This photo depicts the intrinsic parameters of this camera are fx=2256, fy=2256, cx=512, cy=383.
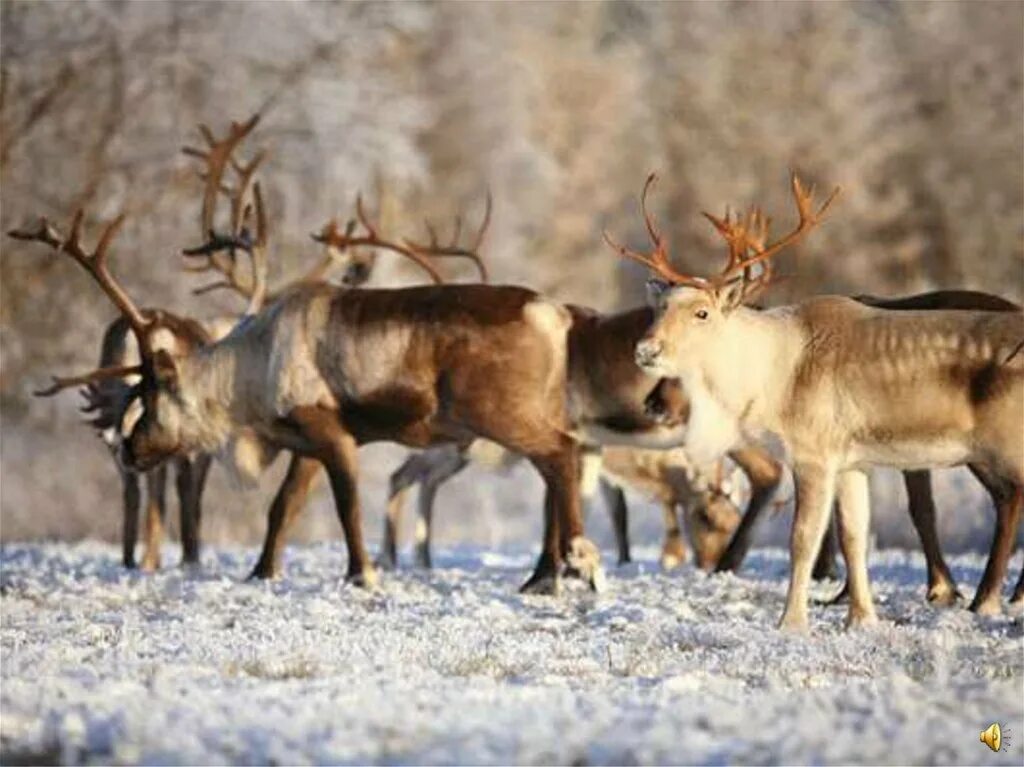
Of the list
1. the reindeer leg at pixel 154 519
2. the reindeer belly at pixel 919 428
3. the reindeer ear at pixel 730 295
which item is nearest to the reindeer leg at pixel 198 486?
the reindeer leg at pixel 154 519

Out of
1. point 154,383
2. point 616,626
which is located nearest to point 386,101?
point 154,383

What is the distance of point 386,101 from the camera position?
31.9 meters

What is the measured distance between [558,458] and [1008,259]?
1447 inches

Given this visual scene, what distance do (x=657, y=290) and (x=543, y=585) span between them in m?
2.25

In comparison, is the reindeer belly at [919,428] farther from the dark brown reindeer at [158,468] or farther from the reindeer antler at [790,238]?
A: the dark brown reindeer at [158,468]

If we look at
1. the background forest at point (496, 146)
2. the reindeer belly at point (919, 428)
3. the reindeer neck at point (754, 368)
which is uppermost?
the background forest at point (496, 146)

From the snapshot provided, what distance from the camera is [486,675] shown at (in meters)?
8.14

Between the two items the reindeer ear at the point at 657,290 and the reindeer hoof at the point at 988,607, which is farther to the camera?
the reindeer hoof at the point at 988,607

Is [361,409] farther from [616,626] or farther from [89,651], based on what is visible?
[89,651]

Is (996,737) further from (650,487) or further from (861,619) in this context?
(650,487)

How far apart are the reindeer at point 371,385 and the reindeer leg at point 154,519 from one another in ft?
6.19

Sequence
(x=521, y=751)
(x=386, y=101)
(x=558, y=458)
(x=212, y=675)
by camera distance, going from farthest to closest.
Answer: (x=386, y=101)
(x=558, y=458)
(x=212, y=675)
(x=521, y=751)

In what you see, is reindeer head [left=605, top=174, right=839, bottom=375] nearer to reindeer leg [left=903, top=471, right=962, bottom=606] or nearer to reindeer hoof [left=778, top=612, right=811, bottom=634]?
reindeer hoof [left=778, top=612, right=811, bottom=634]

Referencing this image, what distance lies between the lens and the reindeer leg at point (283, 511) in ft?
44.7
